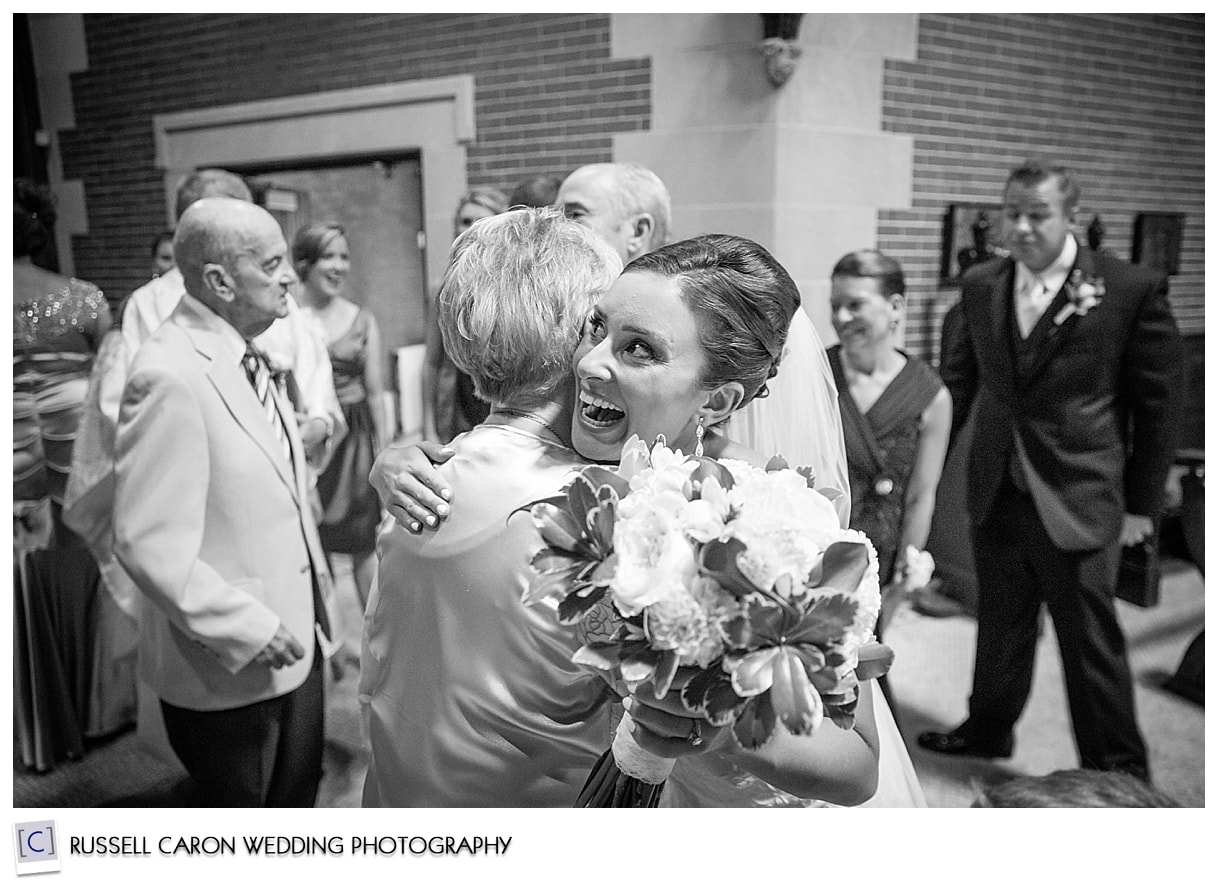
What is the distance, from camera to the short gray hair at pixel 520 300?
40.9 inches

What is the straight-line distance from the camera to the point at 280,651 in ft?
5.49

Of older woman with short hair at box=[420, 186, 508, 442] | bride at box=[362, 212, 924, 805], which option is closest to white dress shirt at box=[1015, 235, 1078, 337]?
older woman with short hair at box=[420, 186, 508, 442]

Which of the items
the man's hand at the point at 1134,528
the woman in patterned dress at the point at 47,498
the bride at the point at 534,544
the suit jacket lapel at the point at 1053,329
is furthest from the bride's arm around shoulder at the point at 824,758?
the woman in patterned dress at the point at 47,498

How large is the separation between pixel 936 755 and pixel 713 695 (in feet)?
5.93

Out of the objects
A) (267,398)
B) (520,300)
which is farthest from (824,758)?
(267,398)

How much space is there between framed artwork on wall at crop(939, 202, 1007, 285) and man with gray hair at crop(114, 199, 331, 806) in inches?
64.5

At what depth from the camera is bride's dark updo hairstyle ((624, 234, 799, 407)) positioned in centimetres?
96

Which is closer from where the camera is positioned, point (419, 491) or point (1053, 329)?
point (419, 491)

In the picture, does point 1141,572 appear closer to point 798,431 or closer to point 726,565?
point 798,431

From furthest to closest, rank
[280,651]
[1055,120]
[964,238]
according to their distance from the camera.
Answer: [1055,120] < [964,238] < [280,651]

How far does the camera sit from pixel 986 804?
57.9 inches

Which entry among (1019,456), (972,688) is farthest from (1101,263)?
(972,688)
